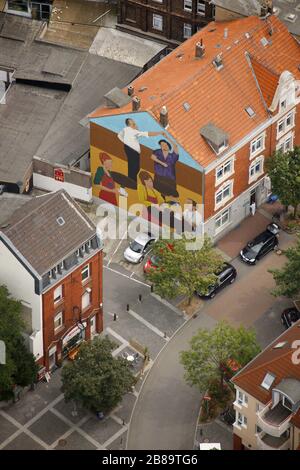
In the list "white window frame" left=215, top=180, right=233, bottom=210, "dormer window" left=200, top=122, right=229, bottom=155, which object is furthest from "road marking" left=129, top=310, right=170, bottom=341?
"dormer window" left=200, top=122, right=229, bottom=155

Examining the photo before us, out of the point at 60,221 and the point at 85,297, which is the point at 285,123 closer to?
the point at 85,297

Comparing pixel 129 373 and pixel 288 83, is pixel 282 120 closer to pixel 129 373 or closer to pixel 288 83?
pixel 288 83

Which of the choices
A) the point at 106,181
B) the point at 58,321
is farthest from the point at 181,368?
the point at 106,181

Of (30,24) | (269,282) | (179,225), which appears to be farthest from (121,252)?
(30,24)

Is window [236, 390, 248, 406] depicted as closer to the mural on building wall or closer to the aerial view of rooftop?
the aerial view of rooftop

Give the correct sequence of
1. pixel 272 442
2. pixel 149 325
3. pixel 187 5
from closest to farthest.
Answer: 1. pixel 272 442
2. pixel 149 325
3. pixel 187 5
